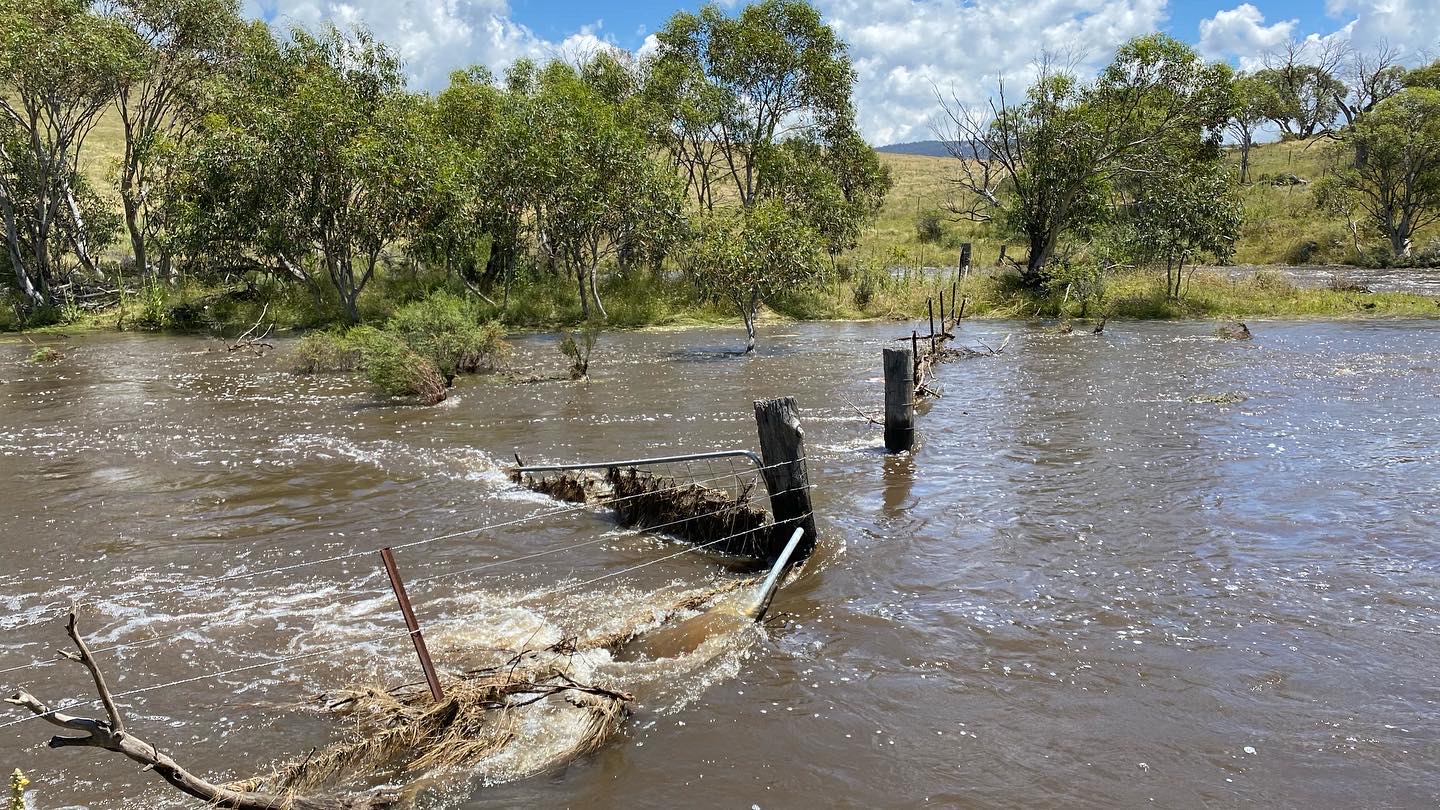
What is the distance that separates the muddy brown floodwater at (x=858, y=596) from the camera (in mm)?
5105

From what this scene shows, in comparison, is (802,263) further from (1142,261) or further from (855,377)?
(1142,261)

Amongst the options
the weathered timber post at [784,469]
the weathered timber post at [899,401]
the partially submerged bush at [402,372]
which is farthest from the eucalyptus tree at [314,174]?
the weathered timber post at [784,469]

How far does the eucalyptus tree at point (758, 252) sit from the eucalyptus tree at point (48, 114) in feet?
59.1

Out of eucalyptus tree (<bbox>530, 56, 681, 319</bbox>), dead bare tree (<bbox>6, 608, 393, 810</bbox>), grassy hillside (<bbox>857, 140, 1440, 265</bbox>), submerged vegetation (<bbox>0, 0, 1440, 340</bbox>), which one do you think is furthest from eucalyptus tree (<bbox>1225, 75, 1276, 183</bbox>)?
dead bare tree (<bbox>6, 608, 393, 810</bbox>)

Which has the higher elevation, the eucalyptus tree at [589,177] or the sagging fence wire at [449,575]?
the eucalyptus tree at [589,177]

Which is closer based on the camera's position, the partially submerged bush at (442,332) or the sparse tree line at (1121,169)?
the partially submerged bush at (442,332)

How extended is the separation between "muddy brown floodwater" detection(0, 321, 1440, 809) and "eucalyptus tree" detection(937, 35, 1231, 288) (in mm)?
16528

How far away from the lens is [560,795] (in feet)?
15.9

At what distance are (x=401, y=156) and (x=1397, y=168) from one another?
134 feet

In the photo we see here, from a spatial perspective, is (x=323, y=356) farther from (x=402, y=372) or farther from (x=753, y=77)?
(x=753, y=77)

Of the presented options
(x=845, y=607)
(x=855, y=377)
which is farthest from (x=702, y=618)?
(x=855, y=377)

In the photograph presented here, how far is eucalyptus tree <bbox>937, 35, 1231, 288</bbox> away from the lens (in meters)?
29.0

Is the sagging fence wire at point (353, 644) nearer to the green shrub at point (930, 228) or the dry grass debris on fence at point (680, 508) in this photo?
the dry grass debris on fence at point (680, 508)

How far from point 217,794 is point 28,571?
5.80m
